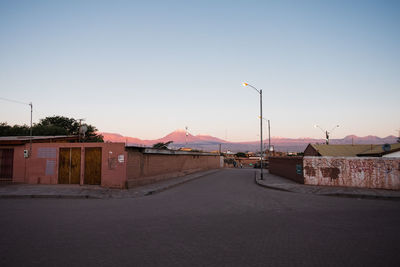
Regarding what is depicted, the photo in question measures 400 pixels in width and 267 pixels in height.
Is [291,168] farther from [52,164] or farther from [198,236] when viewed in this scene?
[198,236]

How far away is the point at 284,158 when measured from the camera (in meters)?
29.8

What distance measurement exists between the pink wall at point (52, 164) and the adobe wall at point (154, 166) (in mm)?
625

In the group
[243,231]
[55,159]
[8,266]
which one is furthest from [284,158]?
[8,266]

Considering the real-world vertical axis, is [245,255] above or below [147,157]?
below

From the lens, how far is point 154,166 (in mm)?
23609

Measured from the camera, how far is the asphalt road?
5410 mm

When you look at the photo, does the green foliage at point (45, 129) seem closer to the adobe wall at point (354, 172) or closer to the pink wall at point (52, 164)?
the pink wall at point (52, 164)

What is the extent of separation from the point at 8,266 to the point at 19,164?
686 inches

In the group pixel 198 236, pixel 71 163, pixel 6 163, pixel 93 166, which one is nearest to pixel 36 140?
pixel 6 163

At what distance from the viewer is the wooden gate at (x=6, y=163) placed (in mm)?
19844

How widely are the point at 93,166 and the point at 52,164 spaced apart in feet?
10.1

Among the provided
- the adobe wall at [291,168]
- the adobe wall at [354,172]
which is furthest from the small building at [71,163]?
the adobe wall at [354,172]

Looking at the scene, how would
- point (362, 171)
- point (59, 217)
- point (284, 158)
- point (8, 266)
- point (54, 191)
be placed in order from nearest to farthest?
point (8, 266)
point (59, 217)
point (54, 191)
point (362, 171)
point (284, 158)

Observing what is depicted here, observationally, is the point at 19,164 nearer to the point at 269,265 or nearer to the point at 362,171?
the point at 269,265
